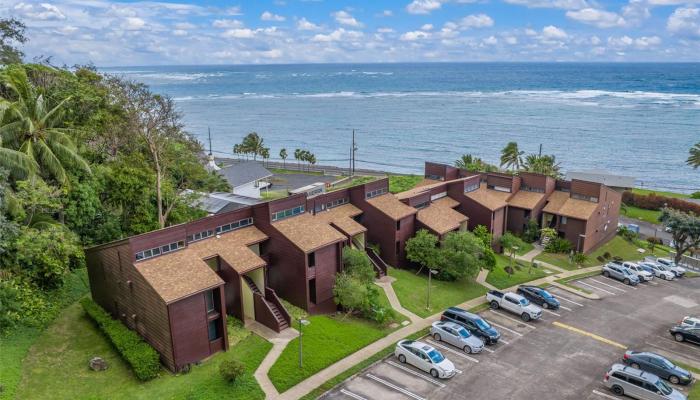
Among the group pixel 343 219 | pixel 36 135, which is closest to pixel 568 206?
pixel 343 219

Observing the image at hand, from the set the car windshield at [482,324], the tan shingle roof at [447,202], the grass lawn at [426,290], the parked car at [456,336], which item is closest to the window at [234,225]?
the grass lawn at [426,290]

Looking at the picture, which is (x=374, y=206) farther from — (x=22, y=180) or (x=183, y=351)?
(x=22, y=180)

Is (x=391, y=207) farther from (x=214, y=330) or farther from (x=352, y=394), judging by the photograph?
(x=352, y=394)

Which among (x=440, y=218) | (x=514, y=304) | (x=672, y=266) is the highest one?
(x=440, y=218)

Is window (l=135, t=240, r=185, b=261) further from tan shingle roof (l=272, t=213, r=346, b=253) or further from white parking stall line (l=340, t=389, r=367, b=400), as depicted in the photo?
white parking stall line (l=340, t=389, r=367, b=400)

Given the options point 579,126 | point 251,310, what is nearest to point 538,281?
point 251,310
